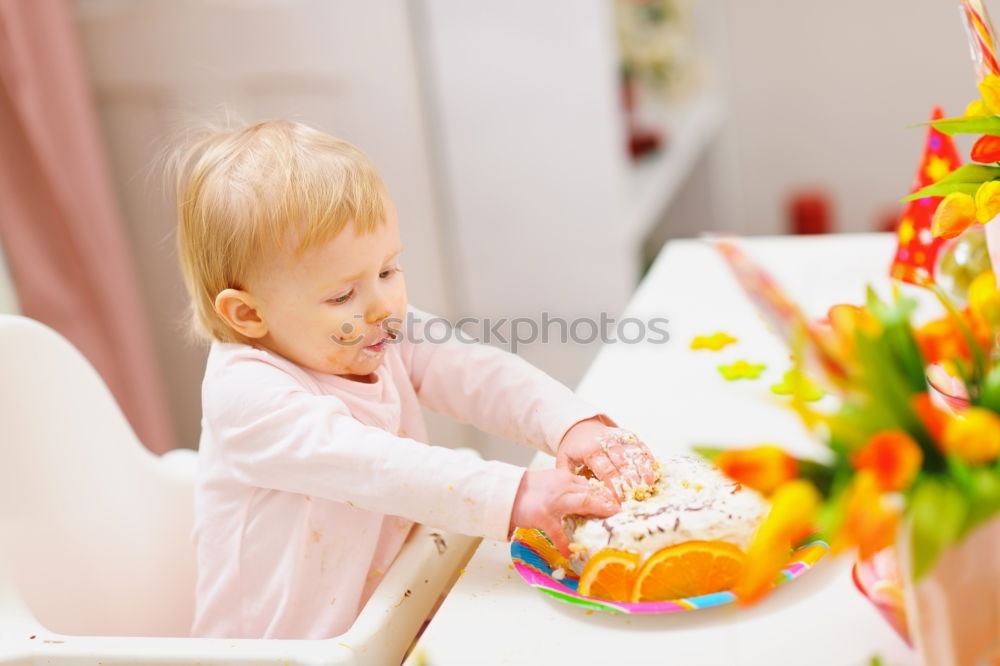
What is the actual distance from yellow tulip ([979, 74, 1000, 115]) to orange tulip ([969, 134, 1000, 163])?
2cm

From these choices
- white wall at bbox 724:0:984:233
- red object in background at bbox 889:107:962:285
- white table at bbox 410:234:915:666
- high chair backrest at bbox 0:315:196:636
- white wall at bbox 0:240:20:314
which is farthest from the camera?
white wall at bbox 724:0:984:233

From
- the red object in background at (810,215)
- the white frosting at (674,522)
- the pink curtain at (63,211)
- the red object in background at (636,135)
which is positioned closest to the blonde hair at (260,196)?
the white frosting at (674,522)

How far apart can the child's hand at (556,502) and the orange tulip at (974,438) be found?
11.5 inches

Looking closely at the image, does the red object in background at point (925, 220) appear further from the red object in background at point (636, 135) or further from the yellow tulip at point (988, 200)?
the red object in background at point (636, 135)

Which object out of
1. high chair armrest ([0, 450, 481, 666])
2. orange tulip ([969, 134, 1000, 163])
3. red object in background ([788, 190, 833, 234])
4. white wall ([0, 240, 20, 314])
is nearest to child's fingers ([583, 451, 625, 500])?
high chair armrest ([0, 450, 481, 666])

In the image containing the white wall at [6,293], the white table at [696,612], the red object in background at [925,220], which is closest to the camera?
the white table at [696,612]

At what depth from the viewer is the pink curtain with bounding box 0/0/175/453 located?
1.47 metres

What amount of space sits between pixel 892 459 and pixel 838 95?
274cm

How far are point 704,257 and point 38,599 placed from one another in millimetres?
836

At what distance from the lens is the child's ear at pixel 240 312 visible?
799mm

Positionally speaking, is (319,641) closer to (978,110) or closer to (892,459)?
(892,459)

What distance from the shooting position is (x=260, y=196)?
771mm

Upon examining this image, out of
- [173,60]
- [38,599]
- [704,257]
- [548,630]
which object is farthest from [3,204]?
[548,630]

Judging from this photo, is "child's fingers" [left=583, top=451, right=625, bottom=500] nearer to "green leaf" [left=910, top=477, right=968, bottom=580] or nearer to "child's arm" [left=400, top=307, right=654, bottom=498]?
"child's arm" [left=400, top=307, right=654, bottom=498]
